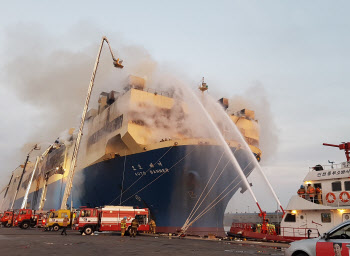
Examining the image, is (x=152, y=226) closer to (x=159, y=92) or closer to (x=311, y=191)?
(x=311, y=191)

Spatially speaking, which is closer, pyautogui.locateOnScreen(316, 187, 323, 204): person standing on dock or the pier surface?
the pier surface

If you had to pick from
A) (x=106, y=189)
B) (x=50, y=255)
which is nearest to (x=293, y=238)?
(x=50, y=255)

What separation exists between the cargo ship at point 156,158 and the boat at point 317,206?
11407mm

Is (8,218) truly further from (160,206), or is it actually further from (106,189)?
(160,206)

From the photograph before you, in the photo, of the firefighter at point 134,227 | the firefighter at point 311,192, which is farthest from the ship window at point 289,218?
the firefighter at point 134,227

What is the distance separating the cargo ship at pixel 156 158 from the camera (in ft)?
106

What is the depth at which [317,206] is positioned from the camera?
19.5 m

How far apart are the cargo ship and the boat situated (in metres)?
11.4

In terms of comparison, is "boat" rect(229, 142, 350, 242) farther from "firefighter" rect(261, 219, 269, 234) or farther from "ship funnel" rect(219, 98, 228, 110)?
"ship funnel" rect(219, 98, 228, 110)

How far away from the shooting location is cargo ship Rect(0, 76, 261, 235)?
106 ft

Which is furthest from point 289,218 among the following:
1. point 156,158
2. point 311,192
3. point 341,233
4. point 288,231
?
point 156,158

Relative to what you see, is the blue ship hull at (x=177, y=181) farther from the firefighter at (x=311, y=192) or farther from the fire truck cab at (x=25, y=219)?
the fire truck cab at (x=25, y=219)

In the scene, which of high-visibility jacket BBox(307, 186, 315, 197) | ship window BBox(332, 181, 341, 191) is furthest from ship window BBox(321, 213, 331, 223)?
ship window BBox(332, 181, 341, 191)

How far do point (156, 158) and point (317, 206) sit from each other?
17.3 metres
